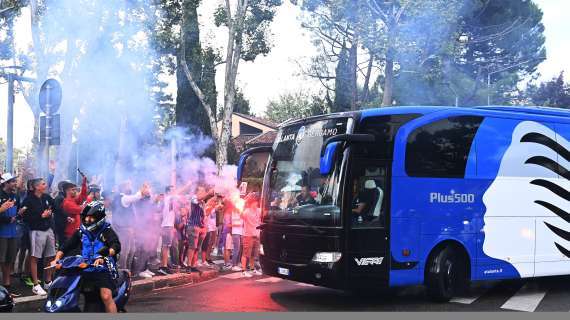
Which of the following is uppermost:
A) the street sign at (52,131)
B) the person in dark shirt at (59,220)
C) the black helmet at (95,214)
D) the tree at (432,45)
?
the tree at (432,45)

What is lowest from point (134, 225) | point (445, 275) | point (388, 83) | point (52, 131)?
point (445, 275)

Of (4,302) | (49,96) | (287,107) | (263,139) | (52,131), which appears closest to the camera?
(4,302)

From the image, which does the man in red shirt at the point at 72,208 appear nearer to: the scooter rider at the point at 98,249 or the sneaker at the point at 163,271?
the sneaker at the point at 163,271

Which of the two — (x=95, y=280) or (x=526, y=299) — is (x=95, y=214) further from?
(x=526, y=299)

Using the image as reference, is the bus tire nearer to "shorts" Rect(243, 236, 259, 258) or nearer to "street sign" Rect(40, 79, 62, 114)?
"shorts" Rect(243, 236, 259, 258)

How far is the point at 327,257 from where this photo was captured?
26.9 feet

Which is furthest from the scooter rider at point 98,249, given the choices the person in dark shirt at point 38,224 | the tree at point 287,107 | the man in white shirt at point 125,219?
the tree at point 287,107

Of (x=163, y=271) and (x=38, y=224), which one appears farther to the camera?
(x=163, y=271)

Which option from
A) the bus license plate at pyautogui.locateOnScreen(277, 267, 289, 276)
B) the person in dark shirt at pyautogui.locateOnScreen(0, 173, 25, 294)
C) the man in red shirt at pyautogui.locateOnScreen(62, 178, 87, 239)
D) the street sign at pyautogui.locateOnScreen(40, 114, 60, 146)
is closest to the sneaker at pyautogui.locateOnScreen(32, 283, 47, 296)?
the person in dark shirt at pyautogui.locateOnScreen(0, 173, 25, 294)

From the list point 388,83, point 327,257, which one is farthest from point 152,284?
point 388,83

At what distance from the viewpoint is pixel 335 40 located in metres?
21.9

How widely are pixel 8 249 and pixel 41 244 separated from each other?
0.49 m

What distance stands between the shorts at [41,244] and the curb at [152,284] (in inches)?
33.5

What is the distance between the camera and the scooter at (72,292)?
564 cm
